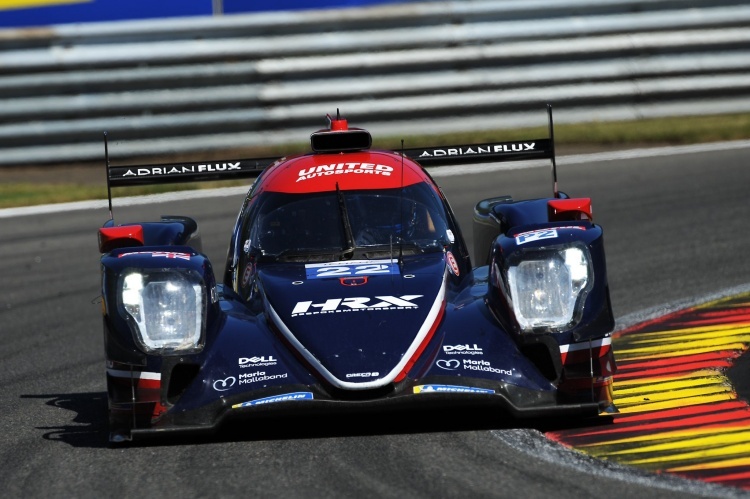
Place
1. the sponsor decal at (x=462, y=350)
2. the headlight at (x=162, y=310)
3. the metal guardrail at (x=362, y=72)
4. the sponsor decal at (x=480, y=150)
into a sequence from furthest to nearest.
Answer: the metal guardrail at (x=362, y=72) → the sponsor decal at (x=480, y=150) → the headlight at (x=162, y=310) → the sponsor decal at (x=462, y=350)

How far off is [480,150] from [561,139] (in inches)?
289

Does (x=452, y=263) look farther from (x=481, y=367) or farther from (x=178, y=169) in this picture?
(x=178, y=169)

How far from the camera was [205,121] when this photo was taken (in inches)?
574

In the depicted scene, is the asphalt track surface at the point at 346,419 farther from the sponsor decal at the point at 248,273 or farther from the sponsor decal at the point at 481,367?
the sponsor decal at the point at 248,273

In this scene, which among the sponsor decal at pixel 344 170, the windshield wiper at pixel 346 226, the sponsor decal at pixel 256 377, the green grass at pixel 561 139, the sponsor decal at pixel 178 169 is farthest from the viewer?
the green grass at pixel 561 139

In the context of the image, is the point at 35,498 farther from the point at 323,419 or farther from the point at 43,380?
the point at 43,380

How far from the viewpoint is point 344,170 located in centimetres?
770

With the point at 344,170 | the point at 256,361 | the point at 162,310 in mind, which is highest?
the point at 344,170

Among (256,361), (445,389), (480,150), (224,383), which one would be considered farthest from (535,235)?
(480,150)

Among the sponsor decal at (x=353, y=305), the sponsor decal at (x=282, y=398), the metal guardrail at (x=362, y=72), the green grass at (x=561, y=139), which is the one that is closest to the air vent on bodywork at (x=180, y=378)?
the sponsor decal at (x=282, y=398)

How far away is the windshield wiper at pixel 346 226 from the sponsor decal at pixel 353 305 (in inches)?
31.7

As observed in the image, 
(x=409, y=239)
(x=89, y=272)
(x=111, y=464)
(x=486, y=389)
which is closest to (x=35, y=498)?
(x=111, y=464)

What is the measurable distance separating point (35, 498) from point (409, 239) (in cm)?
270

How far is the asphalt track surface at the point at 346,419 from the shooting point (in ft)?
17.1
